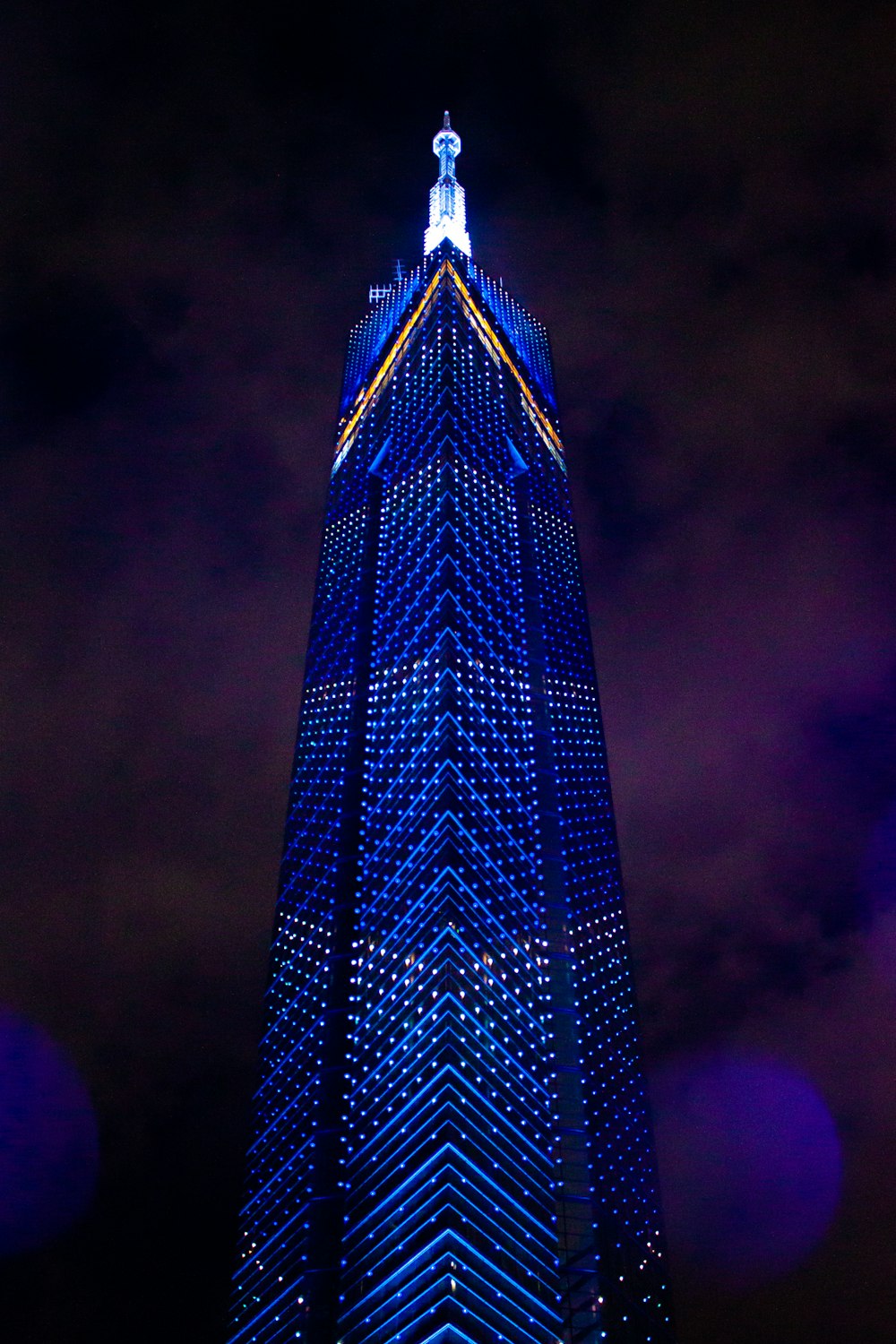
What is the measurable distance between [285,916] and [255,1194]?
82.1 feet

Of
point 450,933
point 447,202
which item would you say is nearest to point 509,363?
point 447,202

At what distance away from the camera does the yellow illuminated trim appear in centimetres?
13575

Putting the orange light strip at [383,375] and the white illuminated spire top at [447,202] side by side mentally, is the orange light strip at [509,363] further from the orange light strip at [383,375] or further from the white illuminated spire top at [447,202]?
the white illuminated spire top at [447,202]

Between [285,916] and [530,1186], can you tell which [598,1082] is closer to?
[530,1186]

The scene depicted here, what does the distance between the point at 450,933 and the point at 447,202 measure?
356ft

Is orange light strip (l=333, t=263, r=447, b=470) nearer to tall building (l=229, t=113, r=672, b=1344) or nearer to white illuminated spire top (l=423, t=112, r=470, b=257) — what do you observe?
tall building (l=229, t=113, r=672, b=1344)

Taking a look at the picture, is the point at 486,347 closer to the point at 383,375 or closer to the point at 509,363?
the point at 509,363

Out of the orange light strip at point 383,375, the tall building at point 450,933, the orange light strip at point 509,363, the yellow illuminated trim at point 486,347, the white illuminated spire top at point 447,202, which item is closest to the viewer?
the tall building at point 450,933

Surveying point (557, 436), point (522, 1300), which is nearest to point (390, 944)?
point (522, 1300)

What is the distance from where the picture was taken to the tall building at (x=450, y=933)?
72.4 metres

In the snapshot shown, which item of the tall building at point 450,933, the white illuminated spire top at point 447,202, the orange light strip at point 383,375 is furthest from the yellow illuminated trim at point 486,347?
the white illuminated spire top at point 447,202

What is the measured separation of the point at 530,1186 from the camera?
74.1 metres

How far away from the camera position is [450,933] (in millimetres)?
81688

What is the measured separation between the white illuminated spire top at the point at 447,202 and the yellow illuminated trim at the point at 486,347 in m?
10.7
